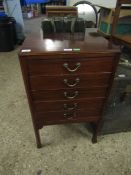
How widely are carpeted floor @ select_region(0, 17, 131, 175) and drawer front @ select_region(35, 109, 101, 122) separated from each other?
1.07 feet

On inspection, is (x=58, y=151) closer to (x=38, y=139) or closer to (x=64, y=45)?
(x=38, y=139)

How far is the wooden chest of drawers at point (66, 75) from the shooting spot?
0.72 m

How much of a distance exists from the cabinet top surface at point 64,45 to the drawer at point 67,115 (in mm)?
439

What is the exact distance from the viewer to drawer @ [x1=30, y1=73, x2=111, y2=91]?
0.80 metres

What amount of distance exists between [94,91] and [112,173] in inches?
25.4

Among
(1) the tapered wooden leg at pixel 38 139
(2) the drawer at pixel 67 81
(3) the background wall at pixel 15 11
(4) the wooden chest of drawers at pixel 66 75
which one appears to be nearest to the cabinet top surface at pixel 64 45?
(4) the wooden chest of drawers at pixel 66 75

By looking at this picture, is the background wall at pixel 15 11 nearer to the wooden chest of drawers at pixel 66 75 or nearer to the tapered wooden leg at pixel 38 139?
the wooden chest of drawers at pixel 66 75

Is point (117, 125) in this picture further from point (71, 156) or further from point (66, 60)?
point (66, 60)

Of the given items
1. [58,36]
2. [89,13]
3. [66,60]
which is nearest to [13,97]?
[58,36]

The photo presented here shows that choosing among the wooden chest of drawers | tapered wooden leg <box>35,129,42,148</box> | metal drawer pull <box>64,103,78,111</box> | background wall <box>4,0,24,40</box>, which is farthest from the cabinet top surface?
background wall <box>4,0,24,40</box>

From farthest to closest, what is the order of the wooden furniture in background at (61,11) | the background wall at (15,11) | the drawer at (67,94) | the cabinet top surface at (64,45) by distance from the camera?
the background wall at (15,11) → the wooden furniture in background at (61,11) → the drawer at (67,94) → the cabinet top surface at (64,45)

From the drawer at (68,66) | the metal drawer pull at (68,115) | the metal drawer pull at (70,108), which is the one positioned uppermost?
the drawer at (68,66)

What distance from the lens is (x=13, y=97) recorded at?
1743 millimetres

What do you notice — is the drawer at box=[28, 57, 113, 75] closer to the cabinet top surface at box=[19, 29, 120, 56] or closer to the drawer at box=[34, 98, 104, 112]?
the cabinet top surface at box=[19, 29, 120, 56]
